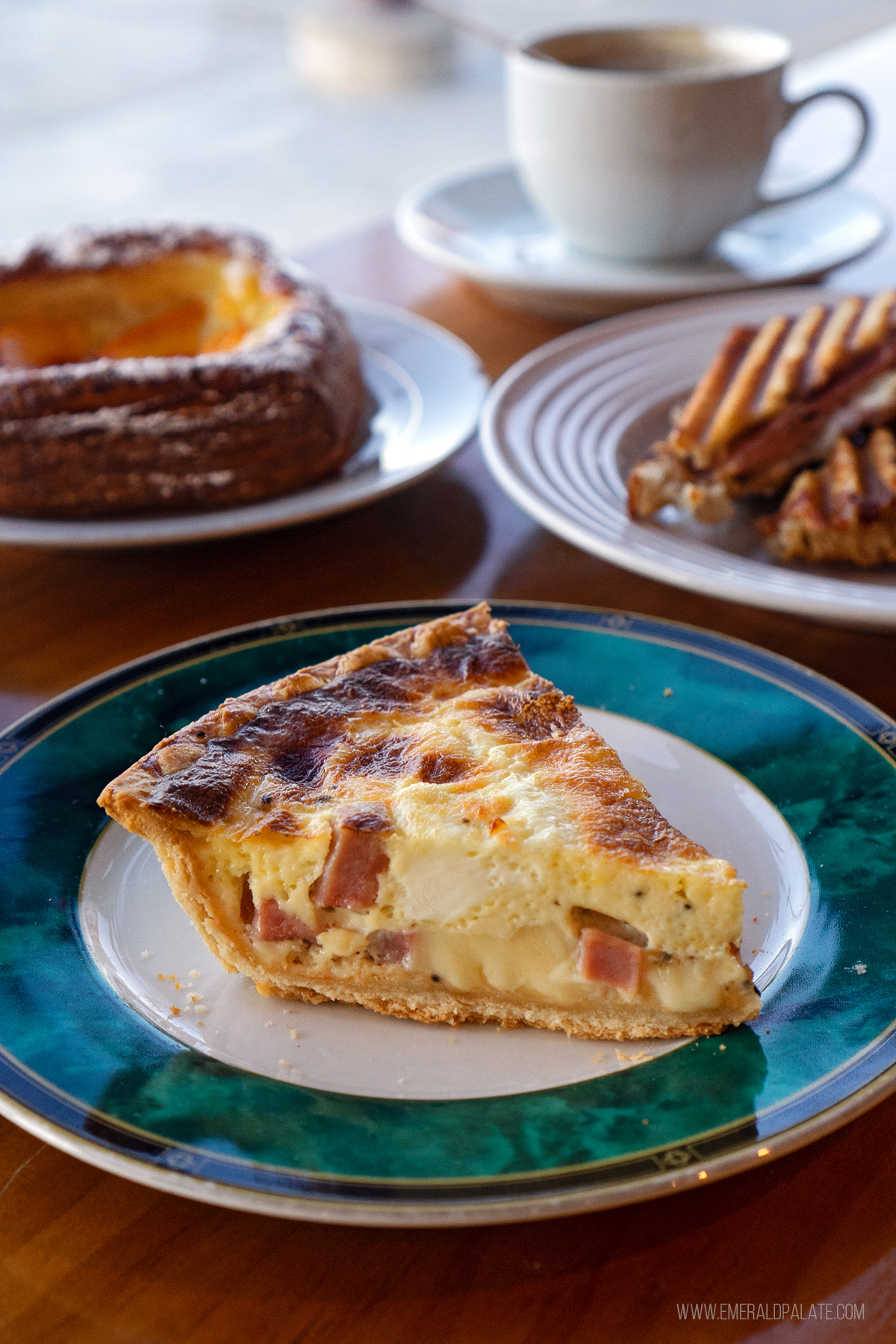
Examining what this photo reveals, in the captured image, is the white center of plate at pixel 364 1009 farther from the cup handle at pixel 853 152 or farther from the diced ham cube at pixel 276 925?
the cup handle at pixel 853 152

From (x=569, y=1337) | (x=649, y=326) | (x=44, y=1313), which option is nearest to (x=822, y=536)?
(x=649, y=326)

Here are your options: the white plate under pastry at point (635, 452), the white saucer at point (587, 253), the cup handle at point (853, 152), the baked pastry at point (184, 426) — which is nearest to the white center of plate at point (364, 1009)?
the white plate under pastry at point (635, 452)

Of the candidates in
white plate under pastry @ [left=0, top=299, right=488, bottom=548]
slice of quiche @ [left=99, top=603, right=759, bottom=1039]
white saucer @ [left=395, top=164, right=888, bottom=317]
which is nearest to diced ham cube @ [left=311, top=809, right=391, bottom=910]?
slice of quiche @ [left=99, top=603, right=759, bottom=1039]

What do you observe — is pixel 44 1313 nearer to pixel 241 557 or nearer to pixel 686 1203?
pixel 686 1203

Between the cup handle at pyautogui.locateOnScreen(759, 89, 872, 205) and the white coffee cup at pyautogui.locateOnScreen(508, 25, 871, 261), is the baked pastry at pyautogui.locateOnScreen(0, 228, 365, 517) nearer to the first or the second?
the white coffee cup at pyautogui.locateOnScreen(508, 25, 871, 261)

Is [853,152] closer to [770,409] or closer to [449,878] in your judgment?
[770,409]

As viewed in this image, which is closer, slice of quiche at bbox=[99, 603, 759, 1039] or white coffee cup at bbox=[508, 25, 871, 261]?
slice of quiche at bbox=[99, 603, 759, 1039]

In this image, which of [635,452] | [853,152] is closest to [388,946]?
[635,452]
